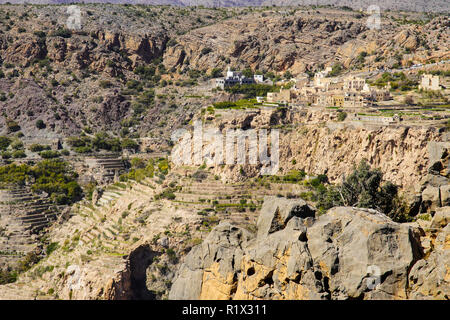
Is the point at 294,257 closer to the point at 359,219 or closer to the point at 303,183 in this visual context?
the point at 359,219

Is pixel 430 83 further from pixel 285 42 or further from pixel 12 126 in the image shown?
pixel 12 126

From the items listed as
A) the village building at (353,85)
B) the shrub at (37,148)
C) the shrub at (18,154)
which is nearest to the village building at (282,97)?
the village building at (353,85)

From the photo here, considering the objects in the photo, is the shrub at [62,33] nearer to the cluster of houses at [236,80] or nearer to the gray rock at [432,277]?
the cluster of houses at [236,80]

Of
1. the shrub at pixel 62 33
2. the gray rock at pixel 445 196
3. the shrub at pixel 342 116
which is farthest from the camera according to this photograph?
the shrub at pixel 62 33

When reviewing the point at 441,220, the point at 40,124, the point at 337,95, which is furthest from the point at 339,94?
the point at 40,124

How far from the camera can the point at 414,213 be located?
22656 mm

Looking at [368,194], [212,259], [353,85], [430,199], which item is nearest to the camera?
[212,259]

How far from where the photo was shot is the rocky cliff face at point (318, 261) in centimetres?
1528

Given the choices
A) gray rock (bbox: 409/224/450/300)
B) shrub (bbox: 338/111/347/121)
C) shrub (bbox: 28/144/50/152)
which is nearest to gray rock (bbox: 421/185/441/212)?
gray rock (bbox: 409/224/450/300)

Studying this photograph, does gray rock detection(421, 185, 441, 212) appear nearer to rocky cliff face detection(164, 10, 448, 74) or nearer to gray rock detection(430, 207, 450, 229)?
gray rock detection(430, 207, 450, 229)

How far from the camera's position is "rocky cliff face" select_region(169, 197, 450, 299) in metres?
15.3

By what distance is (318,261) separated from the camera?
16406 mm
